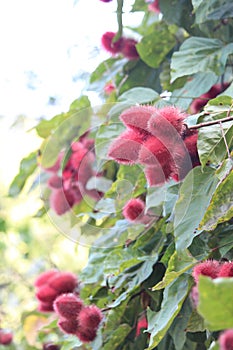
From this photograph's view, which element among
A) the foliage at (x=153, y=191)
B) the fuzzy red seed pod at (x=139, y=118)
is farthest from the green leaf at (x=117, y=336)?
the fuzzy red seed pod at (x=139, y=118)

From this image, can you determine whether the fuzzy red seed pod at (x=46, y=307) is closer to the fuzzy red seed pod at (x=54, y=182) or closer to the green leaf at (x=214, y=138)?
the fuzzy red seed pod at (x=54, y=182)

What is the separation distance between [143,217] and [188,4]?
0.47 meters

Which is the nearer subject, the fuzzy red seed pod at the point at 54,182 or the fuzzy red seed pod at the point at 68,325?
the fuzzy red seed pod at the point at 68,325

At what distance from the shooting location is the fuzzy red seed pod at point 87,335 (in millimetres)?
906

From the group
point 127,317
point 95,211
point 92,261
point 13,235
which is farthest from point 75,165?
point 13,235

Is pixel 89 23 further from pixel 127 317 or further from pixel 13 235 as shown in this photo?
pixel 13 235

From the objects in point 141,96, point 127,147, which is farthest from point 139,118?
point 141,96

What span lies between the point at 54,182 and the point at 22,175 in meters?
0.18

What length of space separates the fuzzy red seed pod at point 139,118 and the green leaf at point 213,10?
1.27 ft

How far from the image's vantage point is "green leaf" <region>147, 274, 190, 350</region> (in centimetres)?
71

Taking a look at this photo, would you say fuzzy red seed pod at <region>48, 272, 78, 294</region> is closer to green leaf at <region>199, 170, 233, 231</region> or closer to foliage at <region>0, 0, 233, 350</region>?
foliage at <region>0, 0, 233, 350</region>

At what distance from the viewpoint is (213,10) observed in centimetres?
104

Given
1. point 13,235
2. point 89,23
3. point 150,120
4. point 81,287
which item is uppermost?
point 150,120

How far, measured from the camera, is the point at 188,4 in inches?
46.0
